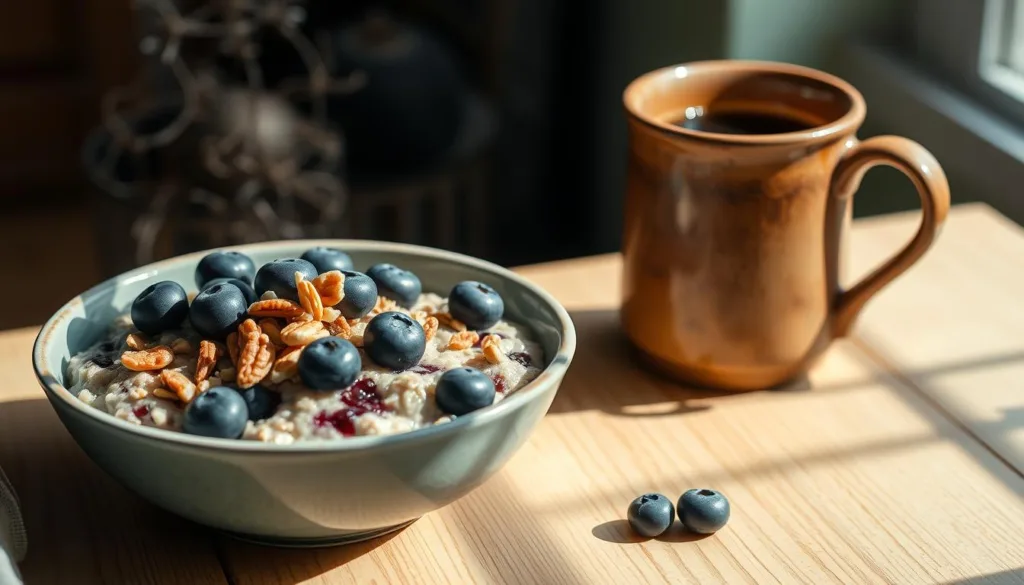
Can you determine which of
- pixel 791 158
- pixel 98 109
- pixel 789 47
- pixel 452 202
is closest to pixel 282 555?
pixel 791 158

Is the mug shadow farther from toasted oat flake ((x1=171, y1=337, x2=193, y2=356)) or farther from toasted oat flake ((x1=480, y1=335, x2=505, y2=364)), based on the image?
toasted oat flake ((x1=171, y1=337, x2=193, y2=356))

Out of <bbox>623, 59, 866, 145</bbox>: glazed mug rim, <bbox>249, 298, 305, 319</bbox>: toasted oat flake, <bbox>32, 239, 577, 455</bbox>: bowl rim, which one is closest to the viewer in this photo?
<bbox>32, 239, 577, 455</bbox>: bowl rim

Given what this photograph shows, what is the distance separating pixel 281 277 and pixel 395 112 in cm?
117

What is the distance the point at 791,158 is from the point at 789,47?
0.79 meters

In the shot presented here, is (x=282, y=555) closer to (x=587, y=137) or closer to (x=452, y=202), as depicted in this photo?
(x=452, y=202)

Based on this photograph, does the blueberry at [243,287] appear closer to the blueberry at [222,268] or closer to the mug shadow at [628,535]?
the blueberry at [222,268]

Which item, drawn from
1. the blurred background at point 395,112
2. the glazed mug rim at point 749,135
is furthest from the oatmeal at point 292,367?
the blurred background at point 395,112

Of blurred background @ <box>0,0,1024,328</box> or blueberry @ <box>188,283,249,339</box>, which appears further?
blurred background @ <box>0,0,1024,328</box>

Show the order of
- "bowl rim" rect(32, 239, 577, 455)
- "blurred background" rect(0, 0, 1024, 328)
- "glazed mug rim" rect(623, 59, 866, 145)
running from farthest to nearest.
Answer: "blurred background" rect(0, 0, 1024, 328)
"glazed mug rim" rect(623, 59, 866, 145)
"bowl rim" rect(32, 239, 577, 455)

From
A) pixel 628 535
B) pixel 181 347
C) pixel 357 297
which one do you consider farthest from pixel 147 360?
pixel 628 535

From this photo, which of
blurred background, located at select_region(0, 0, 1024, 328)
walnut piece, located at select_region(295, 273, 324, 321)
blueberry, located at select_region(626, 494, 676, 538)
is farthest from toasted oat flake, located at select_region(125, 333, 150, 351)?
blurred background, located at select_region(0, 0, 1024, 328)

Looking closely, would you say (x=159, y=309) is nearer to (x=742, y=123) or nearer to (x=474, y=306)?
(x=474, y=306)

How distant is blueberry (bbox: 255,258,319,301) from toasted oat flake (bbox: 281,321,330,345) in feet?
0.12

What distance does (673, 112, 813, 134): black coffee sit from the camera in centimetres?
94
